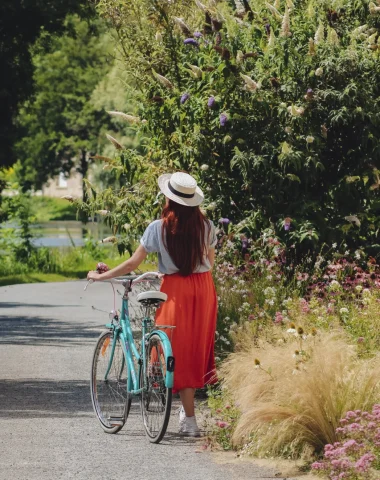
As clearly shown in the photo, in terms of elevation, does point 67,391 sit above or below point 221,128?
below

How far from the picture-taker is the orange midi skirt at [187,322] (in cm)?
870

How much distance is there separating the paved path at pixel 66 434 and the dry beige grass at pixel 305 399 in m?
0.28

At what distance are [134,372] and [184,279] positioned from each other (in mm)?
712

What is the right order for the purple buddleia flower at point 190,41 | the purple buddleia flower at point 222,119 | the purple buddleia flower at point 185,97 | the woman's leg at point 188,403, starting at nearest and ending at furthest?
the woman's leg at point 188,403, the purple buddleia flower at point 222,119, the purple buddleia flower at point 185,97, the purple buddleia flower at point 190,41

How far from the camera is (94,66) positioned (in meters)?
66.8

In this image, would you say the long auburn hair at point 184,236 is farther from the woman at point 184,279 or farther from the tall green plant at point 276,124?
the tall green plant at point 276,124

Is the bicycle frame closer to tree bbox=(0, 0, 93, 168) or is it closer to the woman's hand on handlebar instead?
the woman's hand on handlebar

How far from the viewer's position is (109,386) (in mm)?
9086

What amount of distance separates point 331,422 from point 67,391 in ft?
13.3

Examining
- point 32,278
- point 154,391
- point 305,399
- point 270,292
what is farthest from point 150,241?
point 32,278

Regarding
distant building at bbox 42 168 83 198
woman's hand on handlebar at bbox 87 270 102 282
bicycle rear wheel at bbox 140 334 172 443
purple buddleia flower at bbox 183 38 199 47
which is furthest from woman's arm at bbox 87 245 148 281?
distant building at bbox 42 168 83 198

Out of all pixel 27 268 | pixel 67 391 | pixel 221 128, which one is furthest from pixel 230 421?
pixel 27 268

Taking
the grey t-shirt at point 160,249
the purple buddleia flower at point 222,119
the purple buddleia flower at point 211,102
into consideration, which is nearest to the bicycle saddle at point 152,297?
the grey t-shirt at point 160,249

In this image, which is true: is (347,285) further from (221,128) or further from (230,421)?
(230,421)
